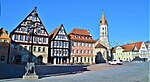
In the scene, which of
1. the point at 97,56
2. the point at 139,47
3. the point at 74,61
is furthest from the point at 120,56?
the point at 74,61

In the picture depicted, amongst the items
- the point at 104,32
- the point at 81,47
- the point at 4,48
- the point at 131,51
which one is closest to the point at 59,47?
the point at 81,47

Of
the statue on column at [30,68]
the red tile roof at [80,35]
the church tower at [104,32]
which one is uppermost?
the church tower at [104,32]

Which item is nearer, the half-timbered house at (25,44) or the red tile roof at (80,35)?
the half-timbered house at (25,44)

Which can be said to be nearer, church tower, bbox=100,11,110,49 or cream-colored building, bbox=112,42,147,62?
church tower, bbox=100,11,110,49

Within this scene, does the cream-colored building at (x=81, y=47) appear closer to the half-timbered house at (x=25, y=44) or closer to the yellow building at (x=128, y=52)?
the half-timbered house at (x=25, y=44)

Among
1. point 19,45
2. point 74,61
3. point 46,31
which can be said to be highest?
point 46,31

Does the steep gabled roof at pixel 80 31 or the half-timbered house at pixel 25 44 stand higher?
the steep gabled roof at pixel 80 31

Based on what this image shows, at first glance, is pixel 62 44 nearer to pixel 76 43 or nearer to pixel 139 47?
pixel 76 43

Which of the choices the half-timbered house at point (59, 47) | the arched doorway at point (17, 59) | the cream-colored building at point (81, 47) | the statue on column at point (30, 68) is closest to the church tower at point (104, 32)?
the cream-colored building at point (81, 47)

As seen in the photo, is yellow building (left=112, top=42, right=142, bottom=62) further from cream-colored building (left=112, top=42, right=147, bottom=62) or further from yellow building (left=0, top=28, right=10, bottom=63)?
yellow building (left=0, top=28, right=10, bottom=63)

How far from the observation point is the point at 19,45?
5209cm

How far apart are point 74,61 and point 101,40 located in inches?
1501

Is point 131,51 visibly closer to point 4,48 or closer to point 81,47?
point 81,47

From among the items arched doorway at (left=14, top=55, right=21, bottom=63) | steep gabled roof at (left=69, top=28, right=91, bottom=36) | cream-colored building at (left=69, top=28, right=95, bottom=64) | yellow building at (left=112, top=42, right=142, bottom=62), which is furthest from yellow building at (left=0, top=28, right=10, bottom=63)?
yellow building at (left=112, top=42, right=142, bottom=62)
